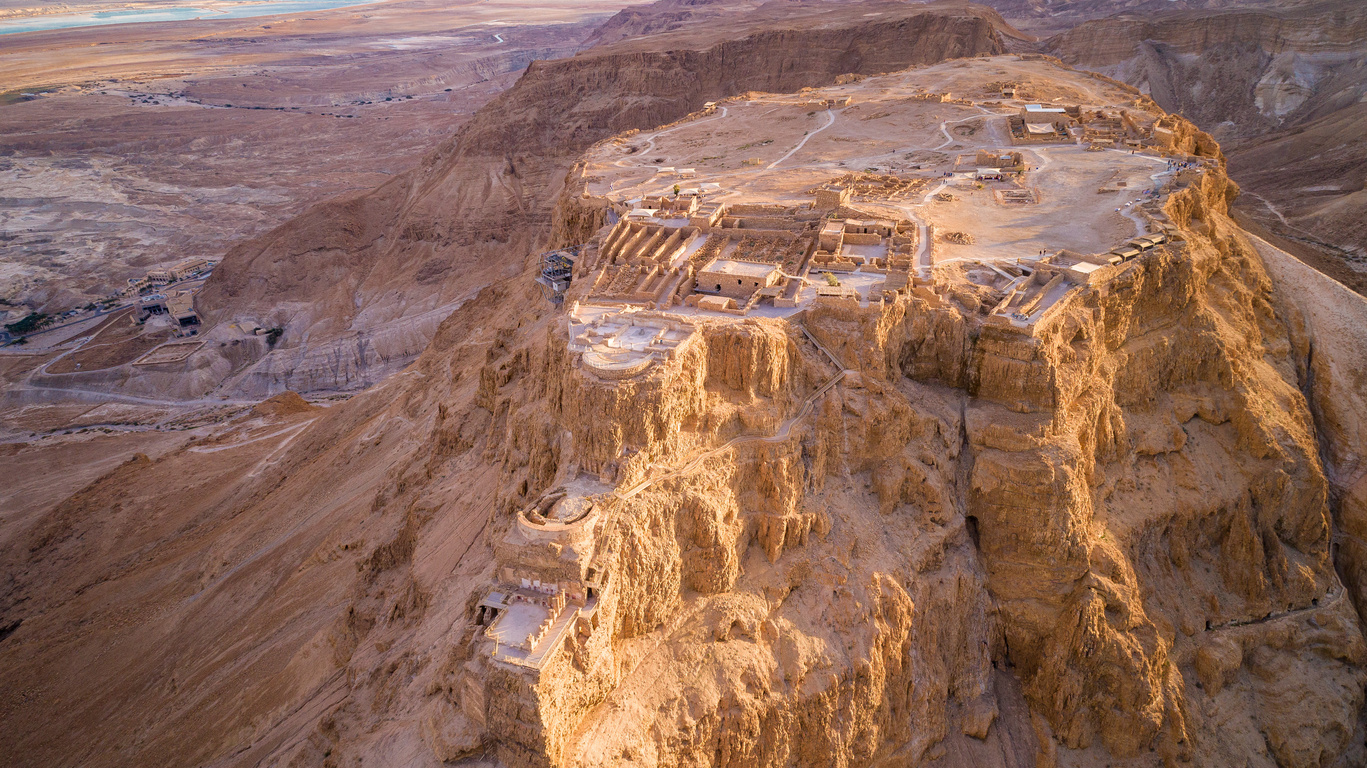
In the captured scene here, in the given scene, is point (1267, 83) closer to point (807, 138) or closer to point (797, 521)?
point (807, 138)

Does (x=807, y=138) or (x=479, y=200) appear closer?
(x=807, y=138)

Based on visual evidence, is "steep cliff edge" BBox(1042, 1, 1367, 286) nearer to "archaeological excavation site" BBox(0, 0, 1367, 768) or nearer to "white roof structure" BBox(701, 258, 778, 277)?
"archaeological excavation site" BBox(0, 0, 1367, 768)

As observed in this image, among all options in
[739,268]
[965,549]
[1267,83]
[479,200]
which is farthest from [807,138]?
[1267,83]

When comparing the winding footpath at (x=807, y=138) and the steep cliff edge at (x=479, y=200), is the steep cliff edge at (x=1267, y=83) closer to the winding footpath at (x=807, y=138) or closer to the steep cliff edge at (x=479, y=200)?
the steep cliff edge at (x=479, y=200)

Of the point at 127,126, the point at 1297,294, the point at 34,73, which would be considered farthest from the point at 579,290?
the point at 34,73

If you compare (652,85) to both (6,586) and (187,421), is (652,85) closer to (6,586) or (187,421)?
(187,421)

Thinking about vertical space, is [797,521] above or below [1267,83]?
below

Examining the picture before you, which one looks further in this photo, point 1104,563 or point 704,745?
point 1104,563

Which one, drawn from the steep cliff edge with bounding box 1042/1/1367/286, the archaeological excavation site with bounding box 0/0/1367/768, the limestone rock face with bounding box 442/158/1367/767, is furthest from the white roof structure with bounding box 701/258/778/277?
the steep cliff edge with bounding box 1042/1/1367/286
